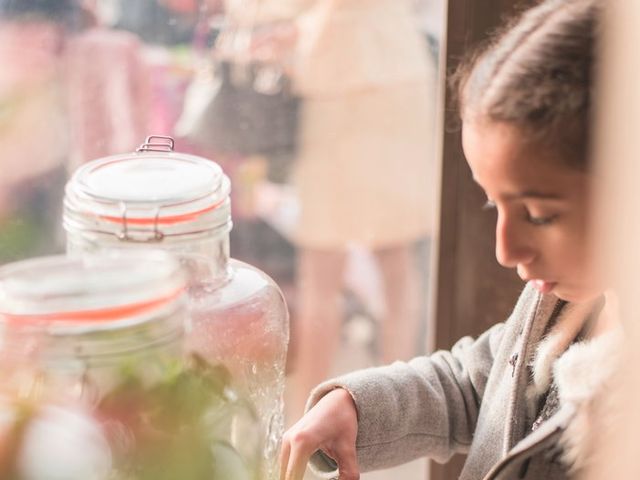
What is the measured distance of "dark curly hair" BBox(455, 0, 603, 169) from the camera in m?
0.56

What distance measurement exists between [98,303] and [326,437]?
10.2 inches

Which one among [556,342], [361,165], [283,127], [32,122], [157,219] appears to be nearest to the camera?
[157,219]

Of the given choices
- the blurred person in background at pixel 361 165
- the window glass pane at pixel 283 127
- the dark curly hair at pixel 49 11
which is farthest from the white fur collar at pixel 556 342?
the blurred person in background at pixel 361 165

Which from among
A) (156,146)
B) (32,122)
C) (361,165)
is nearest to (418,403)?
(156,146)

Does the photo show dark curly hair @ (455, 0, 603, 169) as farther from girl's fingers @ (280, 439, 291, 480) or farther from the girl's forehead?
girl's fingers @ (280, 439, 291, 480)

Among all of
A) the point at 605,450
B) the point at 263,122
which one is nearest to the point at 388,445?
the point at 605,450

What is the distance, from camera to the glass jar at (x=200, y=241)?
23.6 inches

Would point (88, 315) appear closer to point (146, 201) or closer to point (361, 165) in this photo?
point (146, 201)

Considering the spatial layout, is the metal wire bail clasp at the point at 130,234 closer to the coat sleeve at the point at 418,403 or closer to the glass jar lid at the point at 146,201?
the glass jar lid at the point at 146,201

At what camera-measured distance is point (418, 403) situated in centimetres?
77

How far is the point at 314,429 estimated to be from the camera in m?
0.70

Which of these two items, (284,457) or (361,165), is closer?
(284,457)

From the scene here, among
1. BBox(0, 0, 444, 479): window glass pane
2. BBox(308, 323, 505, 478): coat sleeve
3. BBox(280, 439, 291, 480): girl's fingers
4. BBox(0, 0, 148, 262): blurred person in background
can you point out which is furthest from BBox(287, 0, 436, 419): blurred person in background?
BBox(280, 439, 291, 480): girl's fingers

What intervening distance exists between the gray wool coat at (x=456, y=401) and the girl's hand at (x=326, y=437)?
0.01 meters
